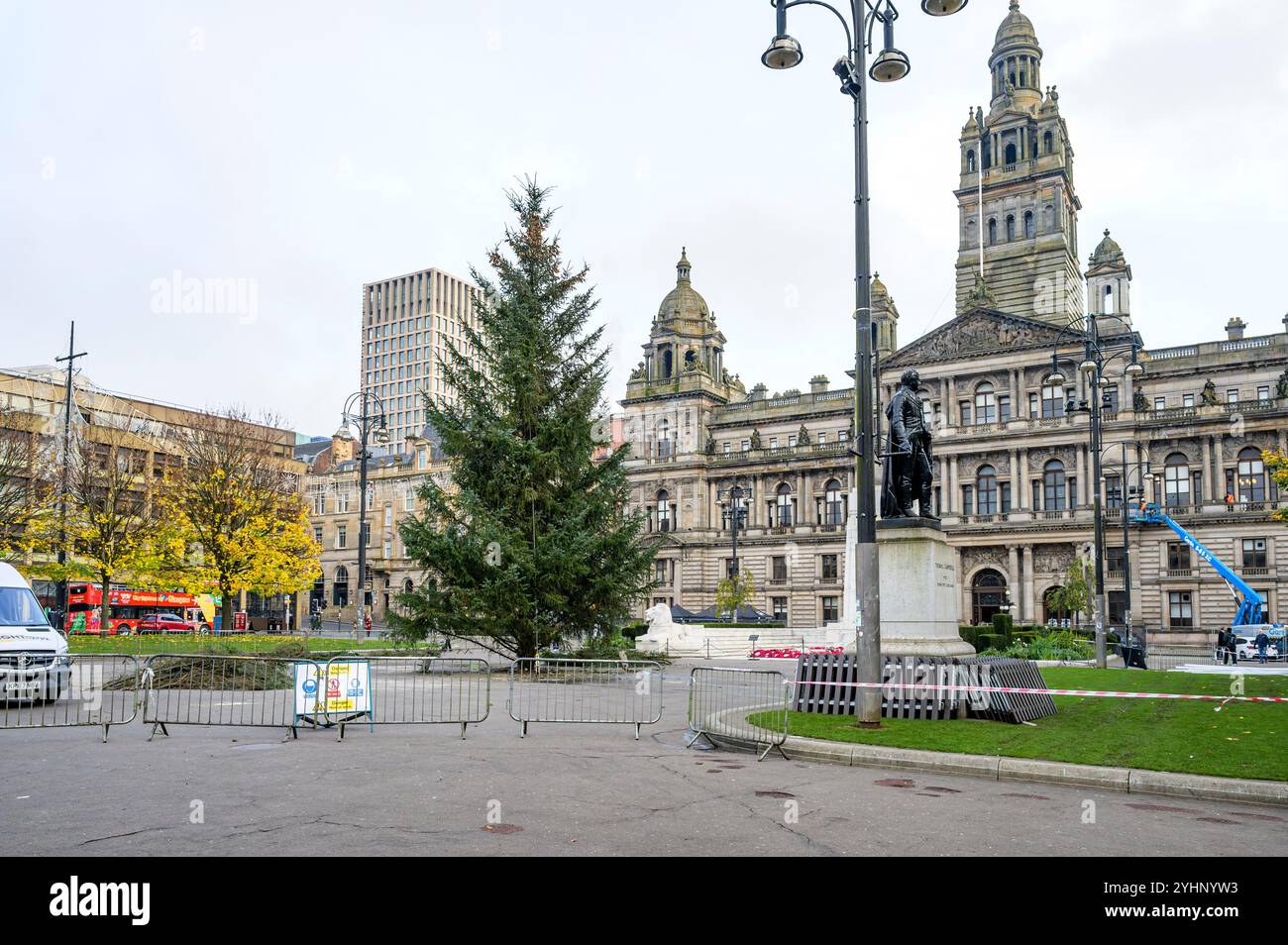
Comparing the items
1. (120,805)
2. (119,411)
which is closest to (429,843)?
(120,805)

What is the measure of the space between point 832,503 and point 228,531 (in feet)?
146

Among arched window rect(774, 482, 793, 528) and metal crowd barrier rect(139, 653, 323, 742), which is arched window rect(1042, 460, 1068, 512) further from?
metal crowd barrier rect(139, 653, 323, 742)

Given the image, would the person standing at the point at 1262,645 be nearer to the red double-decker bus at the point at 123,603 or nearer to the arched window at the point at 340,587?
the red double-decker bus at the point at 123,603

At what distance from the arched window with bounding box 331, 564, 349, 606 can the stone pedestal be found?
252 feet

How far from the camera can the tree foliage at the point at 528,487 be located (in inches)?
972

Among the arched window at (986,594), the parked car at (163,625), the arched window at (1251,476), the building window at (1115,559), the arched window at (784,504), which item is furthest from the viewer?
the arched window at (784,504)

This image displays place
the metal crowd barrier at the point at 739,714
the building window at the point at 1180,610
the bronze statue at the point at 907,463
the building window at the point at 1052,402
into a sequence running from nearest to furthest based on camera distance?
the metal crowd barrier at the point at 739,714 < the bronze statue at the point at 907,463 < the building window at the point at 1180,610 < the building window at the point at 1052,402

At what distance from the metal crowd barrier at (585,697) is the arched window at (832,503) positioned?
51048mm

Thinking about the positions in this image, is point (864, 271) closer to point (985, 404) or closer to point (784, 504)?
point (985, 404)

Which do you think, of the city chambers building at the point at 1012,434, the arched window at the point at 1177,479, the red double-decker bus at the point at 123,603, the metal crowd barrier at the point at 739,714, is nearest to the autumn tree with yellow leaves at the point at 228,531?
the red double-decker bus at the point at 123,603

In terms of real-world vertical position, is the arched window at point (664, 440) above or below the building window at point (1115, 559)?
above

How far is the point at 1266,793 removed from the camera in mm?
8750
